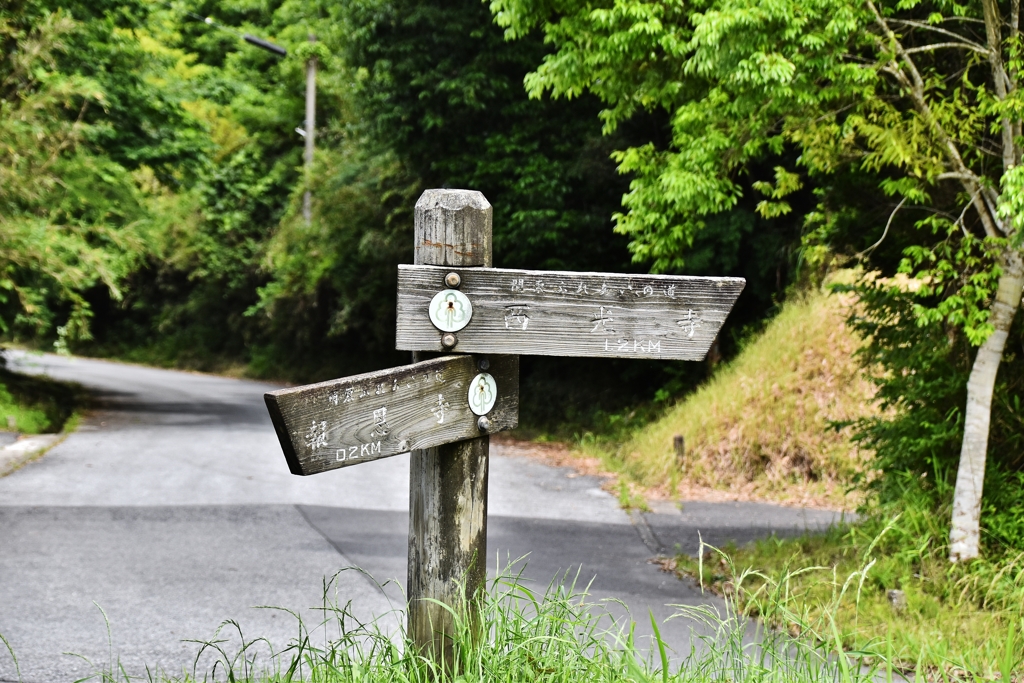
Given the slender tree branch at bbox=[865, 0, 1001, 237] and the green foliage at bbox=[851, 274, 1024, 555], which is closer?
the slender tree branch at bbox=[865, 0, 1001, 237]

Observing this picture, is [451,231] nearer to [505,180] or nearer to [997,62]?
[997,62]

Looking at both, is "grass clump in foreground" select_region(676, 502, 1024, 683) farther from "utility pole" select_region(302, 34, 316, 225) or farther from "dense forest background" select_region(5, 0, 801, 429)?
"utility pole" select_region(302, 34, 316, 225)

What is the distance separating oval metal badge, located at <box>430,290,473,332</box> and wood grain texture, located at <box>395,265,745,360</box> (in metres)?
0.02

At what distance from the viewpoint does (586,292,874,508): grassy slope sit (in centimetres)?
1122

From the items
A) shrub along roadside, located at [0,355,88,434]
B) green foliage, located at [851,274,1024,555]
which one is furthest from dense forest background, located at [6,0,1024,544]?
shrub along roadside, located at [0,355,88,434]

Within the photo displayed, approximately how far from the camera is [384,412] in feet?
10.2

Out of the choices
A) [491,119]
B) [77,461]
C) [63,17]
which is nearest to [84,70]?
[63,17]

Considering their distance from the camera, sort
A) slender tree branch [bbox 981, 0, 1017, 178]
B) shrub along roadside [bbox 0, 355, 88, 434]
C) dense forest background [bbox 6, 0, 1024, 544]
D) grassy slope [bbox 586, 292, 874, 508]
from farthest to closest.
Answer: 1. shrub along roadside [bbox 0, 355, 88, 434]
2. grassy slope [bbox 586, 292, 874, 508]
3. dense forest background [bbox 6, 0, 1024, 544]
4. slender tree branch [bbox 981, 0, 1017, 178]

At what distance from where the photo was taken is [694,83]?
755 cm

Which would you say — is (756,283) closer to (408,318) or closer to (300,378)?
(408,318)

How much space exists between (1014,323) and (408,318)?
458 centimetres

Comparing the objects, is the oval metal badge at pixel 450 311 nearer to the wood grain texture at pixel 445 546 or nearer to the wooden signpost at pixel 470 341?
the wooden signpost at pixel 470 341

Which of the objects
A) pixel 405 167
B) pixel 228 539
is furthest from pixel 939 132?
pixel 405 167

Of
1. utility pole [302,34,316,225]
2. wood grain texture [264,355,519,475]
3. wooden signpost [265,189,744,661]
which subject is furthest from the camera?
utility pole [302,34,316,225]
